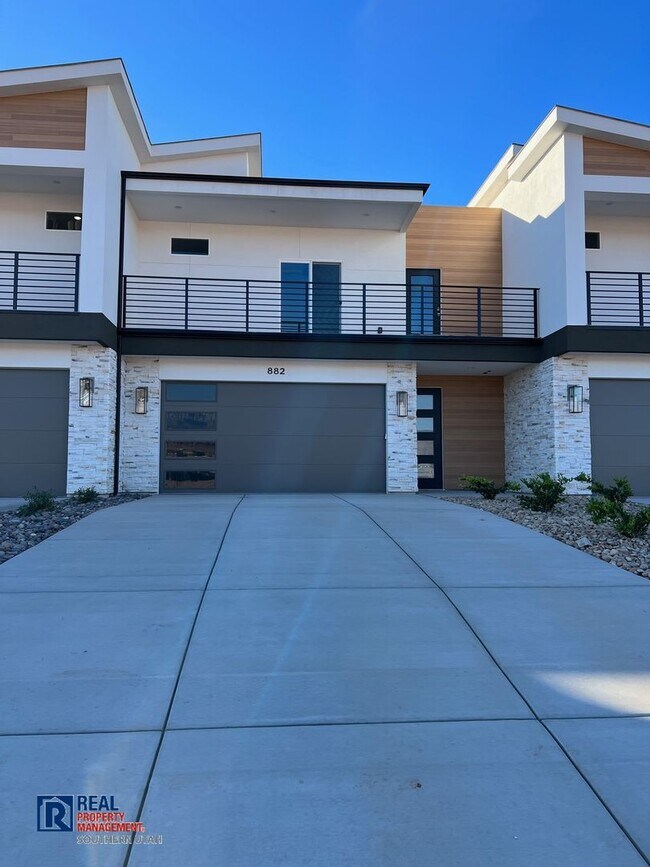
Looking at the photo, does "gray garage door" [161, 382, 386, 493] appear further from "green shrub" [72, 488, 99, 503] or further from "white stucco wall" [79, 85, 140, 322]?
"white stucco wall" [79, 85, 140, 322]

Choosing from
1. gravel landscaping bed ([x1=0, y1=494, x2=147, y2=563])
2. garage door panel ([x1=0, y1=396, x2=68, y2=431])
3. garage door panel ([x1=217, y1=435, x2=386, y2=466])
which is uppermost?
garage door panel ([x1=0, y1=396, x2=68, y2=431])

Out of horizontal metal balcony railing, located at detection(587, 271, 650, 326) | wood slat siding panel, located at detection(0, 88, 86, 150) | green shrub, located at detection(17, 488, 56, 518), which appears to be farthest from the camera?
horizontal metal balcony railing, located at detection(587, 271, 650, 326)

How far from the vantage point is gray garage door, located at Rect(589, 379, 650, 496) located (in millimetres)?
13391

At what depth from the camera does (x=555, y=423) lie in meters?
13.1

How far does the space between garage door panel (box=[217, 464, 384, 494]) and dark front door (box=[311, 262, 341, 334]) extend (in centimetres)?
340

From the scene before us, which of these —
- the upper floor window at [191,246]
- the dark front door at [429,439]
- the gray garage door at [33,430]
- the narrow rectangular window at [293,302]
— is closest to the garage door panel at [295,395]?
the narrow rectangular window at [293,302]

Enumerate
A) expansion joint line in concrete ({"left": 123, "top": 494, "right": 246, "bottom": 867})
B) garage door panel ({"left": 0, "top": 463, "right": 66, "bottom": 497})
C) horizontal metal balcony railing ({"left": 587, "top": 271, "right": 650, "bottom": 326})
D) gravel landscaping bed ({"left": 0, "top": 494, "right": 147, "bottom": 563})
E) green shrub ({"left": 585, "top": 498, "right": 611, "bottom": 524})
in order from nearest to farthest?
expansion joint line in concrete ({"left": 123, "top": 494, "right": 246, "bottom": 867}) < gravel landscaping bed ({"left": 0, "top": 494, "right": 147, "bottom": 563}) < green shrub ({"left": 585, "top": 498, "right": 611, "bottom": 524}) < garage door panel ({"left": 0, "top": 463, "right": 66, "bottom": 497}) < horizontal metal balcony railing ({"left": 587, "top": 271, "right": 650, "bottom": 326})

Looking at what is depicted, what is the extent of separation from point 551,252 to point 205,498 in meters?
9.34

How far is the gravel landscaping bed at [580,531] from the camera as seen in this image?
6.61m

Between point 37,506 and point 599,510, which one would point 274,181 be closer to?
point 37,506

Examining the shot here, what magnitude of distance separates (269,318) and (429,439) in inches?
201

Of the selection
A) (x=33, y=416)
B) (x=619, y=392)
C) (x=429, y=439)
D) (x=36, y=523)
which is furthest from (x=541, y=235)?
(x=36, y=523)

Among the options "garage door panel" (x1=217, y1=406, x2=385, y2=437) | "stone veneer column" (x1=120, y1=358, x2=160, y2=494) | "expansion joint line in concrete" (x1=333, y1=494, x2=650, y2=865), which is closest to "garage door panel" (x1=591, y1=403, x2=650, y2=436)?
"garage door panel" (x1=217, y1=406, x2=385, y2=437)

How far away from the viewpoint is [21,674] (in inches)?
150
